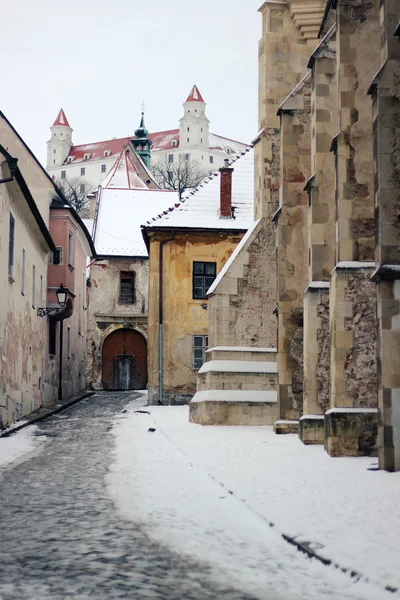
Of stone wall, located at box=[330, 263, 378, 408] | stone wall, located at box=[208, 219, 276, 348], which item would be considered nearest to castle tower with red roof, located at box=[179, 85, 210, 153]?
stone wall, located at box=[208, 219, 276, 348]

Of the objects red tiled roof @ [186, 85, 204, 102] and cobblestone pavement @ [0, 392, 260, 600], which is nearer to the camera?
cobblestone pavement @ [0, 392, 260, 600]

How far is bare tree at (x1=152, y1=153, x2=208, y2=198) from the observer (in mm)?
110169

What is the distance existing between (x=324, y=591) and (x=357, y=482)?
4.69 metres

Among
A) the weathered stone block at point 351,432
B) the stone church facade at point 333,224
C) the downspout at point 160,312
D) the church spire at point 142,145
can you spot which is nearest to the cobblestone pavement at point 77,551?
the weathered stone block at point 351,432

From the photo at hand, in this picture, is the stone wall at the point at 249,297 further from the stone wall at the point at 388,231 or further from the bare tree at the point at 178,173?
the bare tree at the point at 178,173

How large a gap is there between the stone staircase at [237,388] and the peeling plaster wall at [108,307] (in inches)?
1167

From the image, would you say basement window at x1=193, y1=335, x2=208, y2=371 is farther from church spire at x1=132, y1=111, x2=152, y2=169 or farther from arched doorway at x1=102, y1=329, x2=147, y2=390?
church spire at x1=132, y1=111, x2=152, y2=169

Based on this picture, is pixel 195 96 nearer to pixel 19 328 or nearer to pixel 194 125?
pixel 194 125

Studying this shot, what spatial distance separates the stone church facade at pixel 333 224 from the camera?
36.9 ft

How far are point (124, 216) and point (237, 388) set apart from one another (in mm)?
37229

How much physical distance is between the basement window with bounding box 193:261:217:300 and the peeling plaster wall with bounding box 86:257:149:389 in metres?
18.7

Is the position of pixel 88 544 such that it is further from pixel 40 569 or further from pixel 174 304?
pixel 174 304

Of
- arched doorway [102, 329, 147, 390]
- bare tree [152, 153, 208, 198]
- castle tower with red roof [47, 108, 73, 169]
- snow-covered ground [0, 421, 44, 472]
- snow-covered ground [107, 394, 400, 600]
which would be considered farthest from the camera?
castle tower with red roof [47, 108, 73, 169]

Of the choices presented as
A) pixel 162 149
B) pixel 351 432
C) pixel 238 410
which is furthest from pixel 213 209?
pixel 162 149
